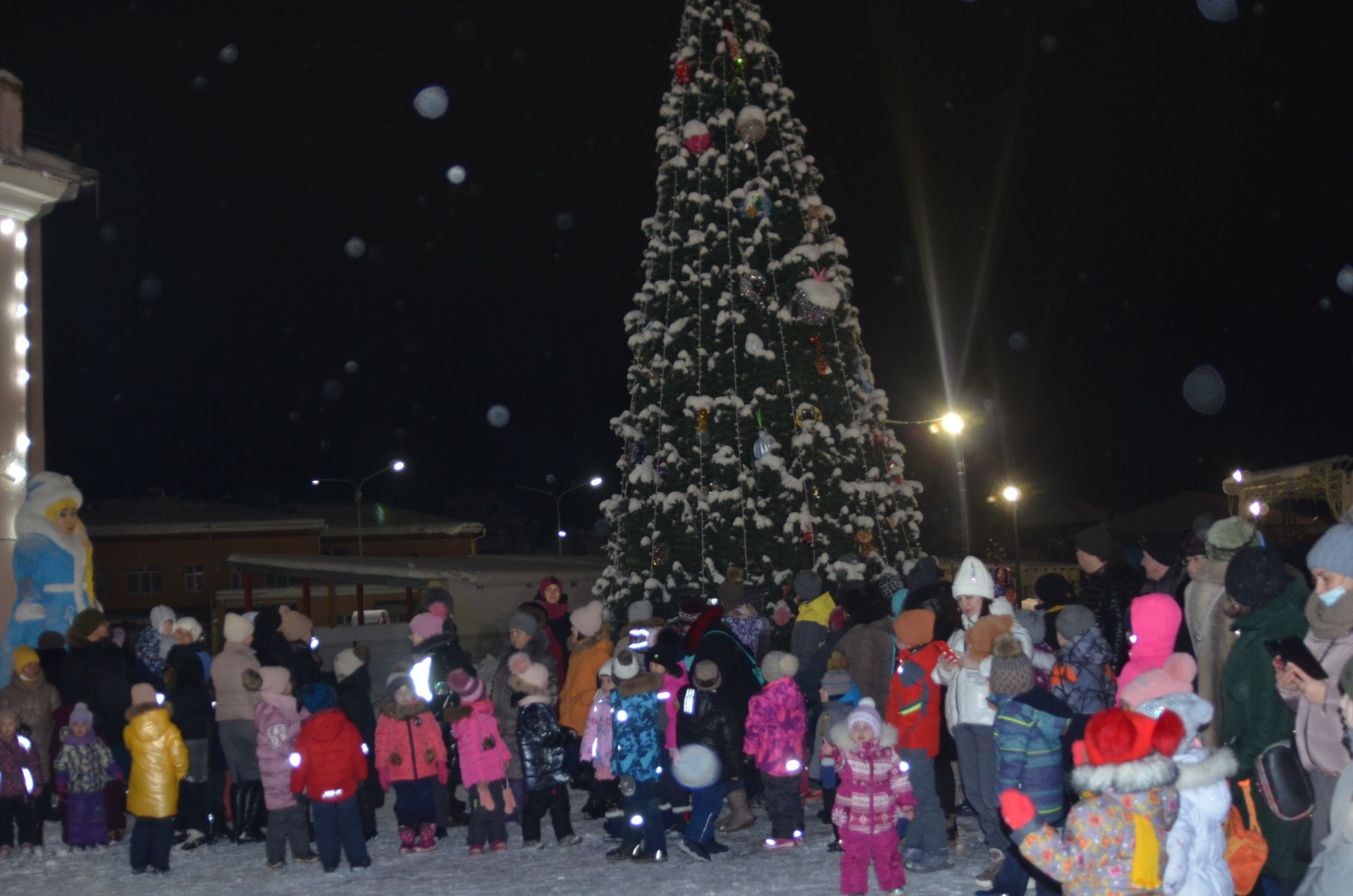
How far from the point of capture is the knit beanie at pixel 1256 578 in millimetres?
5988

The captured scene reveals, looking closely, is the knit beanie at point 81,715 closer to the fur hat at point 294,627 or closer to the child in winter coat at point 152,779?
the child in winter coat at point 152,779

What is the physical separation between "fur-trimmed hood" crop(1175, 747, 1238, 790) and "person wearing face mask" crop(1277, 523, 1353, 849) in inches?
23.6

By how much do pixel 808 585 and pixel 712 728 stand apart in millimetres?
2511

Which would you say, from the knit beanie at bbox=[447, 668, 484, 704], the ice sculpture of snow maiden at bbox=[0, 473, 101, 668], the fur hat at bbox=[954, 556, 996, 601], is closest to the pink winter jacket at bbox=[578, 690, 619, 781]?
the knit beanie at bbox=[447, 668, 484, 704]

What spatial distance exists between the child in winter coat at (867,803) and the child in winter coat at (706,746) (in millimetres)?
1432

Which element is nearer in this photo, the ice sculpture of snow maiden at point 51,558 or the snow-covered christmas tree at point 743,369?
the ice sculpture of snow maiden at point 51,558

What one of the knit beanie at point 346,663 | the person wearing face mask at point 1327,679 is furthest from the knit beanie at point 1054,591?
the knit beanie at point 346,663

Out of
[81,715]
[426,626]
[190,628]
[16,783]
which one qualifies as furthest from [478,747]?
[16,783]

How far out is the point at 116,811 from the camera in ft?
33.8

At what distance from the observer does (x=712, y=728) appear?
8.55 metres

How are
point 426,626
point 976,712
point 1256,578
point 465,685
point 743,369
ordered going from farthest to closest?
point 743,369, point 426,626, point 465,685, point 976,712, point 1256,578

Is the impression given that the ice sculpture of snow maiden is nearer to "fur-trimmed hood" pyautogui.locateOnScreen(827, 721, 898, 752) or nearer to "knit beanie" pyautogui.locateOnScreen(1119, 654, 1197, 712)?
"fur-trimmed hood" pyautogui.locateOnScreen(827, 721, 898, 752)

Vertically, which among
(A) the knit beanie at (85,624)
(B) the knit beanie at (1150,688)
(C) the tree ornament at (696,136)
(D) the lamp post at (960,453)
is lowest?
(B) the knit beanie at (1150,688)

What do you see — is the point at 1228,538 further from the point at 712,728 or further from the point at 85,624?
the point at 85,624
